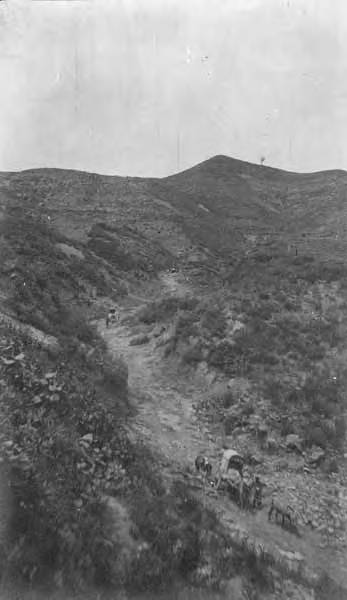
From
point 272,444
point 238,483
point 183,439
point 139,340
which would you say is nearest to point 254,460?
point 272,444

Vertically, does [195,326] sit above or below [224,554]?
above

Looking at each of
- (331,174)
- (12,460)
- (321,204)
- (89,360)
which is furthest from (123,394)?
(331,174)

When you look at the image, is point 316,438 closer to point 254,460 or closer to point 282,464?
point 282,464

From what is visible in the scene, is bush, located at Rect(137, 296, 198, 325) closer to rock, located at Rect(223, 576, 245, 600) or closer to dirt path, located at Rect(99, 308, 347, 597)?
dirt path, located at Rect(99, 308, 347, 597)

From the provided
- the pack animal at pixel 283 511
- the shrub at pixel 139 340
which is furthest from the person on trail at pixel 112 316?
the pack animal at pixel 283 511

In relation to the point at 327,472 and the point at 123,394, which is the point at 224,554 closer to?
the point at 327,472
